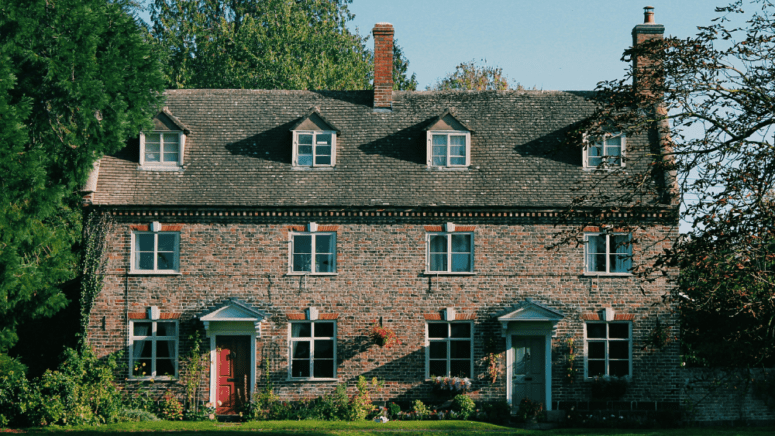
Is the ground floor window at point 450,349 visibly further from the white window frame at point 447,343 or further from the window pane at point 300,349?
the window pane at point 300,349

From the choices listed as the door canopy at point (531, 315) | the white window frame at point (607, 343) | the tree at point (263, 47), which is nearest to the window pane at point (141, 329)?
the door canopy at point (531, 315)

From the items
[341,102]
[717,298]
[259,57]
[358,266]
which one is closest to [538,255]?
[358,266]

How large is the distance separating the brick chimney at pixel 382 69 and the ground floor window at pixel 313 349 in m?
7.47

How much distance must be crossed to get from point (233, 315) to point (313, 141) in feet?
18.9

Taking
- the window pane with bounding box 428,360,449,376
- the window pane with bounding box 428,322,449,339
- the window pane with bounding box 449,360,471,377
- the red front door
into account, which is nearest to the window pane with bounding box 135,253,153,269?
the red front door

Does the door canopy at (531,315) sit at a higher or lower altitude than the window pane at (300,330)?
higher

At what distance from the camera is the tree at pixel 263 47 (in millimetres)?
45750

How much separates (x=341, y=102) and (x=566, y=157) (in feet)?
24.2

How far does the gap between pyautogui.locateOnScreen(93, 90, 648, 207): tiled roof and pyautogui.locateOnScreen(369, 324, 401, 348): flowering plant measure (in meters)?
3.59

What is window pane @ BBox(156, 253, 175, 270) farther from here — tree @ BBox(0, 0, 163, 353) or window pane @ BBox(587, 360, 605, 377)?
window pane @ BBox(587, 360, 605, 377)

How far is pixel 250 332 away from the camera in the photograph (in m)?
25.2

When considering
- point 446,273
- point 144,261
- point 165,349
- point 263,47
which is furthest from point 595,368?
point 263,47

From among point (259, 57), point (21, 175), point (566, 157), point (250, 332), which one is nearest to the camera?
point (21, 175)

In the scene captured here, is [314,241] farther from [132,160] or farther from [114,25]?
[114,25]
